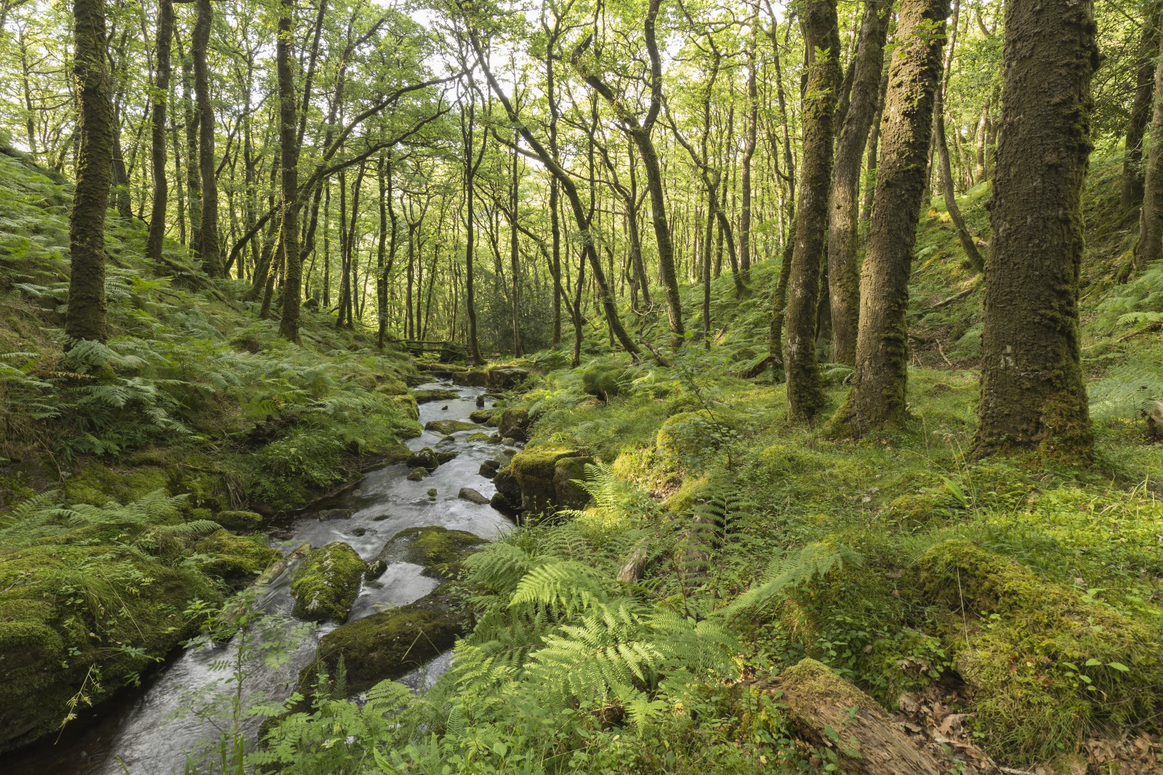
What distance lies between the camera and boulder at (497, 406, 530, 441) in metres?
14.0

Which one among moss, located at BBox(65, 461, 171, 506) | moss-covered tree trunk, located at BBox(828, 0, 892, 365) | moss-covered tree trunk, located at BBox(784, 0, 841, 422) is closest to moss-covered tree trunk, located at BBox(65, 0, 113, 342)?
moss, located at BBox(65, 461, 171, 506)

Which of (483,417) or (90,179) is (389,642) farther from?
(483,417)

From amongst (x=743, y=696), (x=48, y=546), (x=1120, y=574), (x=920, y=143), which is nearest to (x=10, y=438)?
(x=48, y=546)

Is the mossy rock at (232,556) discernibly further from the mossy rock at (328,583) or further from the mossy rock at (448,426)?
the mossy rock at (448,426)

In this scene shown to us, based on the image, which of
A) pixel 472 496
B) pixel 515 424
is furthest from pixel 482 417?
pixel 472 496

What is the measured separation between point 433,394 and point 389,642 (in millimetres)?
15338

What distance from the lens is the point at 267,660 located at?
3186 millimetres

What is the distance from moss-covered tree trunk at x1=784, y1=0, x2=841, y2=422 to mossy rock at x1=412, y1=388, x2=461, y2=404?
1478 centimetres

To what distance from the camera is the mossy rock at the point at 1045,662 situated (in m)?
2.20

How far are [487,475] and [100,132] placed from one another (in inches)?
326

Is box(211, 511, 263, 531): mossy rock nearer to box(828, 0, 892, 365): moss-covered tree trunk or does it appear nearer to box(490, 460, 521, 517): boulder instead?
box(490, 460, 521, 517): boulder

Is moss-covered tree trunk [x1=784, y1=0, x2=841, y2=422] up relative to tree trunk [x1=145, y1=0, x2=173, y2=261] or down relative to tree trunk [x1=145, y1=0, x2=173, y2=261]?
down

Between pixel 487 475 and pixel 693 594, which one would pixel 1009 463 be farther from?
pixel 487 475

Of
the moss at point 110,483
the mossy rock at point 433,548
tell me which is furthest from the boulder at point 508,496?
the moss at point 110,483
